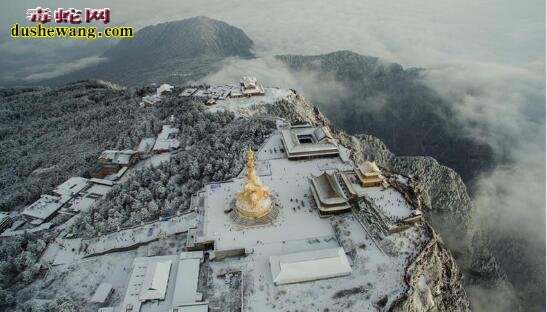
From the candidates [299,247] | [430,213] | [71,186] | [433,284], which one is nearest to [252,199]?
[299,247]

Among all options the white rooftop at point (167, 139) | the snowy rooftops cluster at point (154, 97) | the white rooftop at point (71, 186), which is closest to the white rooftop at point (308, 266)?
the white rooftop at point (167, 139)

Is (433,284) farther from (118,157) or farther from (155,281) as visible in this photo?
(118,157)

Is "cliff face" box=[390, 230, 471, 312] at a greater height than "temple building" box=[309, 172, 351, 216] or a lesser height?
lesser

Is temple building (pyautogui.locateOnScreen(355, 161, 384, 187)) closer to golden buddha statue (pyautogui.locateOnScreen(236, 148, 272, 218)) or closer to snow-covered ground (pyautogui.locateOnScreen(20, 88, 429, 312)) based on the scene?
snow-covered ground (pyautogui.locateOnScreen(20, 88, 429, 312))

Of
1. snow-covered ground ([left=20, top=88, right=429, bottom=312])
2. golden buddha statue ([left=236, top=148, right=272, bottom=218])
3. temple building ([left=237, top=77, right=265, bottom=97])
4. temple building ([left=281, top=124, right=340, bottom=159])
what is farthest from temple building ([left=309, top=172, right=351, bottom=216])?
temple building ([left=237, top=77, right=265, bottom=97])

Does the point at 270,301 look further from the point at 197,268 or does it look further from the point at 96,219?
the point at 96,219

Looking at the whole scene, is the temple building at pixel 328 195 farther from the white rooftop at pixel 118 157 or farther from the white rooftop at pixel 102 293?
the white rooftop at pixel 118 157

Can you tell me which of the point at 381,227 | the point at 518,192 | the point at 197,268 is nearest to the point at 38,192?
the point at 197,268
